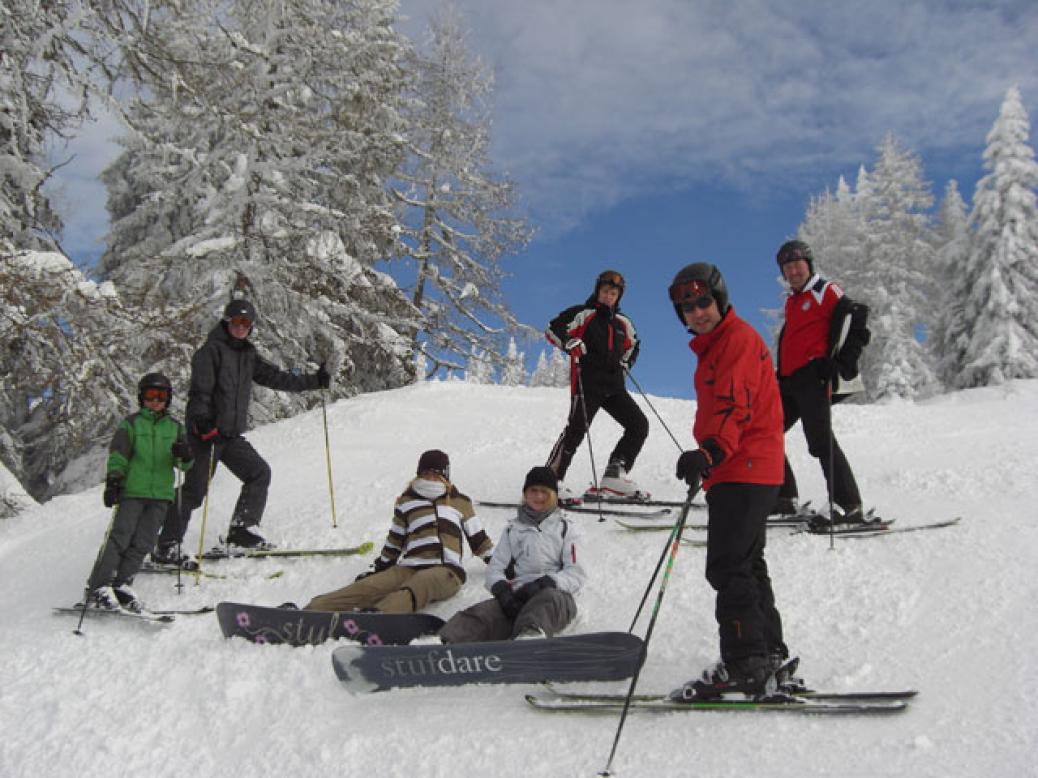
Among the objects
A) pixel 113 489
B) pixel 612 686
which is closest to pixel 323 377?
pixel 113 489

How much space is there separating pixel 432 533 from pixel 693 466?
2.70m

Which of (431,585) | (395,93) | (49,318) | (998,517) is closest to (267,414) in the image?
(49,318)

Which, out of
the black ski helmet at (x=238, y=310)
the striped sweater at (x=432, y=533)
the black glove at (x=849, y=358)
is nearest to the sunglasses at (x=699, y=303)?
the black glove at (x=849, y=358)

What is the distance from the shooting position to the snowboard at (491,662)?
3.76 m

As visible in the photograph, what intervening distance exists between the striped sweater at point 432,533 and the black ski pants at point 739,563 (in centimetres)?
217

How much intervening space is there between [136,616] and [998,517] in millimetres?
6513

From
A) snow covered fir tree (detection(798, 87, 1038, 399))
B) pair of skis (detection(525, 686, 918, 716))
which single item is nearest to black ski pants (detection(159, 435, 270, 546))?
pair of skis (detection(525, 686, 918, 716))

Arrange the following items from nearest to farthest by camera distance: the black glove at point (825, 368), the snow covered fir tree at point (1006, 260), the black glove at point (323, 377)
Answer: the black glove at point (825, 368), the black glove at point (323, 377), the snow covered fir tree at point (1006, 260)

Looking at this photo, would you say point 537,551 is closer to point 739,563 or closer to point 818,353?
point 739,563

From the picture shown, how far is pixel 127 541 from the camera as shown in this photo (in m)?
5.65

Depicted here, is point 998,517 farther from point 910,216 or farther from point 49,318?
point 910,216

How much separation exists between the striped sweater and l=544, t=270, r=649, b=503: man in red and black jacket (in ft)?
4.61

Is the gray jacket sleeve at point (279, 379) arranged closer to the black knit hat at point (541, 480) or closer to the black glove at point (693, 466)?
the black knit hat at point (541, 480)

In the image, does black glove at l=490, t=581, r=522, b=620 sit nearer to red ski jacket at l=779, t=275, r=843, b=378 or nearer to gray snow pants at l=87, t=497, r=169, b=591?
red ski jacket at l=779, t=275, r=843, b=378
